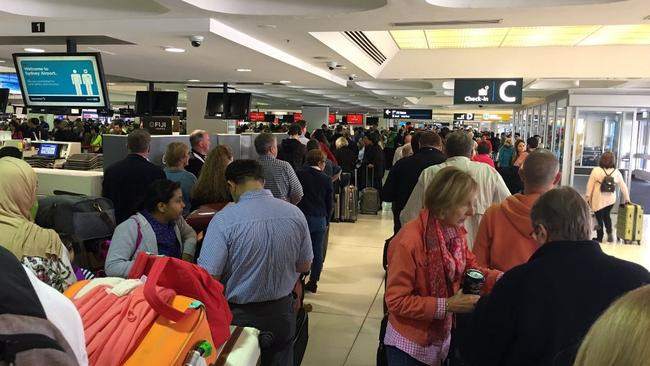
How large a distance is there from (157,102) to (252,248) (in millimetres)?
10960

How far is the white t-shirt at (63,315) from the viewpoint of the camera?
1.12 m

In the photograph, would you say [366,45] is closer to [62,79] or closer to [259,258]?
[62,79]

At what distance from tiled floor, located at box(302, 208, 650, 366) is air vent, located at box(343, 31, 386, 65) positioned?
3.04 meters

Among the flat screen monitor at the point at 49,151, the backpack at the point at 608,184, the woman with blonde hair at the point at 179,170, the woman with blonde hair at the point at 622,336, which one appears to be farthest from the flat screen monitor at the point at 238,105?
the woman with blonde hair at the point at 622,336

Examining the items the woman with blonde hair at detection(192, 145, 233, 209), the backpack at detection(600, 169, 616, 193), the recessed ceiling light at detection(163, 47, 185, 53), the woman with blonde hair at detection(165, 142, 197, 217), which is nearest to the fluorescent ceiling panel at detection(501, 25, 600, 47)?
the backpack at detection(600, 169, 616, 193)

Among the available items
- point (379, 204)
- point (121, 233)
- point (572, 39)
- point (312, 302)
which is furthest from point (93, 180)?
point (572, 39)

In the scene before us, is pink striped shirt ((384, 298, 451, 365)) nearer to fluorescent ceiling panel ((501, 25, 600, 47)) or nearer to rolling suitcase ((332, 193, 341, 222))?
fluorescent ceiling panel ((501, 25, 600, 47))

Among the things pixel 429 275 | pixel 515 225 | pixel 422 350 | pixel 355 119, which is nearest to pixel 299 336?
pixel 422 350

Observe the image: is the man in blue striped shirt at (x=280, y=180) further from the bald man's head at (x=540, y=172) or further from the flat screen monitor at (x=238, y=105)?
the flat screen monitor at (x=238, y=105)

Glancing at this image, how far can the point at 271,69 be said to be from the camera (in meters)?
10.3

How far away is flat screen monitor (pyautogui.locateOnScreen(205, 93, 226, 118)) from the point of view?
13.5 metres

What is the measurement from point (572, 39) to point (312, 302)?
6.84m

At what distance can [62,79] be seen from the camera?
6043 millimetres

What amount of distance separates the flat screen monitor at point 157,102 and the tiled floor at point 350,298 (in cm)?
582
